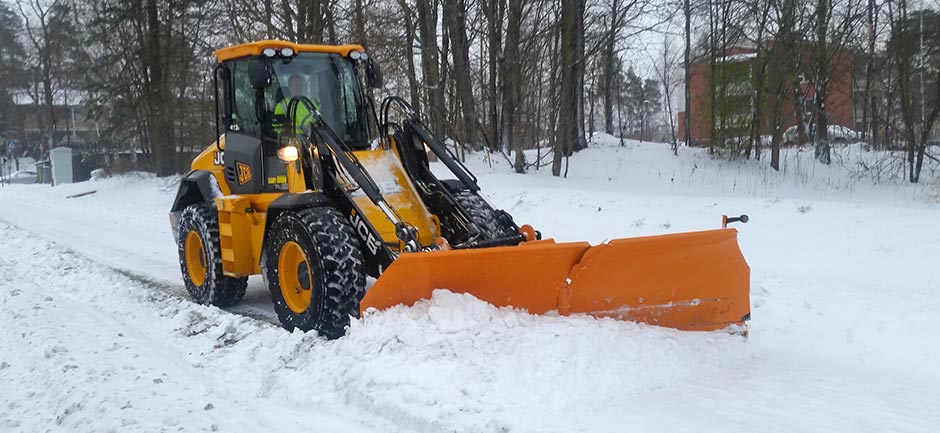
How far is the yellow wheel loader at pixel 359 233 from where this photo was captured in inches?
206

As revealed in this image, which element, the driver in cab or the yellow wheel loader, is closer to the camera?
the yellow wheel loader

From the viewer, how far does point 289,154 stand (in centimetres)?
645

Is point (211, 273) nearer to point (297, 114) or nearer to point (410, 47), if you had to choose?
point (297, 114)

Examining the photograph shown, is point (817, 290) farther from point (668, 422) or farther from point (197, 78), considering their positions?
point (197, 78)

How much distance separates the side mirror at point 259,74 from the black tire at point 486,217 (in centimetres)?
193

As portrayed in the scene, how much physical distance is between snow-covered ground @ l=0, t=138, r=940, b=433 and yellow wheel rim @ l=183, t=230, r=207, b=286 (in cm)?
33

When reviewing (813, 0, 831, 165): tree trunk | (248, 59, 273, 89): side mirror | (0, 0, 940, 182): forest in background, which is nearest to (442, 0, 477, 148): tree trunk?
(0, 0, 940, 182): forest in background

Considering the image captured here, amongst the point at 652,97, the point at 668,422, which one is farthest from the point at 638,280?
the point at 652,97

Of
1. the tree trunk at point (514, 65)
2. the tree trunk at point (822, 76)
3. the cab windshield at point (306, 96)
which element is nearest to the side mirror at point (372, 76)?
the cab windshield at point (306, 96)

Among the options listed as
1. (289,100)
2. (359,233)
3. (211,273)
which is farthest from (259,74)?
(211,273)

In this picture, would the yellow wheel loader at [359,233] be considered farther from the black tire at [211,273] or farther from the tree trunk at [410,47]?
the tree trunk at [410,47]

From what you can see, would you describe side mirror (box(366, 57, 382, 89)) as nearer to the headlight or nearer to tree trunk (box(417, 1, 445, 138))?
the headlight

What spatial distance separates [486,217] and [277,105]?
2.22 metres

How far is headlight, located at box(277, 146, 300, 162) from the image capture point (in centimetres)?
644
